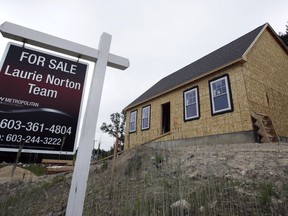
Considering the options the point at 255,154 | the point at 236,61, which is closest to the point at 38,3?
the point at 255,154

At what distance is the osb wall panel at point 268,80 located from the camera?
7.75 metres

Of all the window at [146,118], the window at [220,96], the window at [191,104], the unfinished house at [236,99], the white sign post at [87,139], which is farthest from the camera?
the window at [146,118]

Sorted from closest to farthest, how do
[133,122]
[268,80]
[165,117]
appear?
[268,80] < [165,117] < [133,122]

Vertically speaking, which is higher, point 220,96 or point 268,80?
point 268,80

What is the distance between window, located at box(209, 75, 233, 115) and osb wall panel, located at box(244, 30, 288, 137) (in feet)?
2.38

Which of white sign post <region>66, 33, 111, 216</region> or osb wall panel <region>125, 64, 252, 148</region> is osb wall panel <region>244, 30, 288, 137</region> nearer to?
osb wall panel <region>125, 64, 252, 148</region>

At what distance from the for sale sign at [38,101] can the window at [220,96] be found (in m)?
7.16

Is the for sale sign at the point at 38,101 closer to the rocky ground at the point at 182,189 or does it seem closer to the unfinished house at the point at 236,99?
the rocky ground at the point at 182,189

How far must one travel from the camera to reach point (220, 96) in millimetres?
8109

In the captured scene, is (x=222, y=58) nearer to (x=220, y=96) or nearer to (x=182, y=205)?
(x=220, y=96)

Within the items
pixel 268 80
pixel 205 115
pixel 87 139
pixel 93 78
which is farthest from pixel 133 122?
pixel 87 139

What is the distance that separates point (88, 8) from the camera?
4941 millimetres

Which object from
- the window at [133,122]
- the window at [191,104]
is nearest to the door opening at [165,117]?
the window at [191,104]

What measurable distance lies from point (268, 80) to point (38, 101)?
10.0 metres
